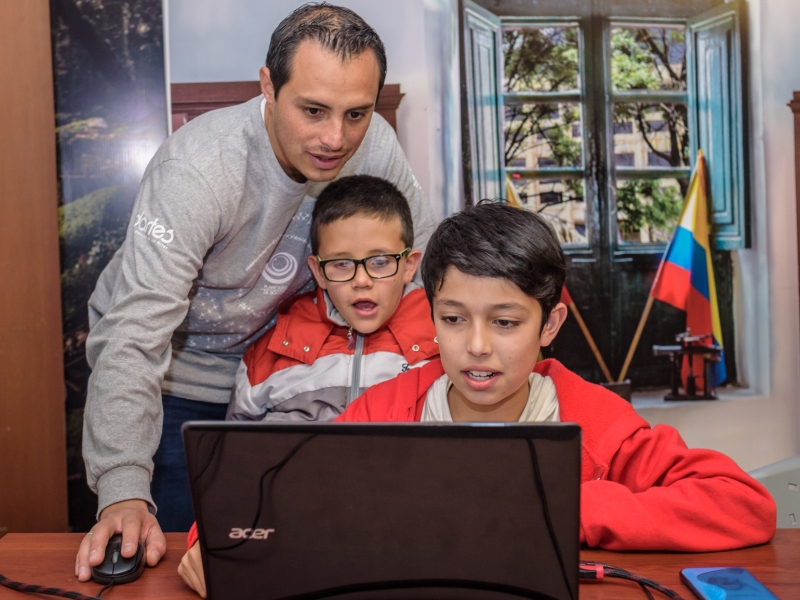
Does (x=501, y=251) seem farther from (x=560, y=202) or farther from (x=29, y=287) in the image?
(x=560, y=202)

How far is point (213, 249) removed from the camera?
5.22 feet

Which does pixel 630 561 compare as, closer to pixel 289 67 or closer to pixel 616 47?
pixel 289 67

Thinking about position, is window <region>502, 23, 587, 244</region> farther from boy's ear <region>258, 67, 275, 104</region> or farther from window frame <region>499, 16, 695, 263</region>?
boy's ear <region>258, 67, 275, 104</region>

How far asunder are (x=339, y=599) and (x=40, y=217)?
6.41 feet

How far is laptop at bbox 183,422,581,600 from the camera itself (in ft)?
2.26

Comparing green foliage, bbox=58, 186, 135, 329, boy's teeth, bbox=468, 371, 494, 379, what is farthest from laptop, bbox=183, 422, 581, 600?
green foliage, bbox=58, 186, 135, 329

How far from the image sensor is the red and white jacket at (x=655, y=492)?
0.99m

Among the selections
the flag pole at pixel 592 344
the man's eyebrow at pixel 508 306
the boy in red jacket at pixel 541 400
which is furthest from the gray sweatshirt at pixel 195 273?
the flag pole at pixel 592 344

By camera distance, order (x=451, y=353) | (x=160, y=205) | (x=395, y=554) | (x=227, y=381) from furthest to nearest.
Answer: (x=227, y=381)
(x=160, y=205)
(x=451, y=353)
(x=395, y=554)

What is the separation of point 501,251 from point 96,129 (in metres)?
1.84

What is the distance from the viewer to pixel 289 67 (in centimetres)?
144

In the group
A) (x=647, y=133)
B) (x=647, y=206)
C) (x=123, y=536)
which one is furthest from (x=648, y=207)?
(x=123, y=536)

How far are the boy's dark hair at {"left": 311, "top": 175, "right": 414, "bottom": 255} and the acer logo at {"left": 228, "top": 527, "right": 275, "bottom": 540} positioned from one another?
946 millimetres

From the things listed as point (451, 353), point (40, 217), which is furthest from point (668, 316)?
point (40, 217)
